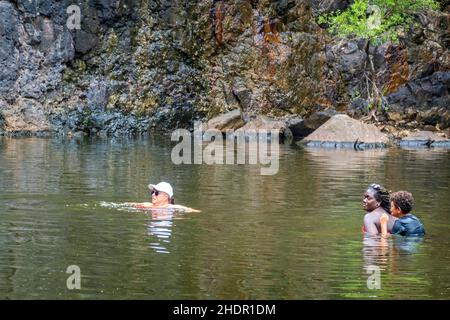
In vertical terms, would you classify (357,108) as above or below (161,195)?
above

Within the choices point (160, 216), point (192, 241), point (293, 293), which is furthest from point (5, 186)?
point (293, 293)

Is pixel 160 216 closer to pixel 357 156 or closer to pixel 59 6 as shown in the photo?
pixel 357 156

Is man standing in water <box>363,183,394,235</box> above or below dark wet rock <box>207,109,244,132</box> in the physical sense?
below

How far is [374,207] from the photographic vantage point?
16.2m

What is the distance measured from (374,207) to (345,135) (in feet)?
95.3

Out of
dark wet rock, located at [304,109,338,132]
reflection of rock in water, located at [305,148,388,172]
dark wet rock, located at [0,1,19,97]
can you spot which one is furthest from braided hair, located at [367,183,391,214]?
dark wet rock, located at [0,1,19,97]

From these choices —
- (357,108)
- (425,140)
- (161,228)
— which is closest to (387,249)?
(161,228)

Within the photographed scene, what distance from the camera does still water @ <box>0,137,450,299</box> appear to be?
1172 cm

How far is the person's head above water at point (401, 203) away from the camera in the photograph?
16094 millimetres

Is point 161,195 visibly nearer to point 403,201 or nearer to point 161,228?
point 161,228

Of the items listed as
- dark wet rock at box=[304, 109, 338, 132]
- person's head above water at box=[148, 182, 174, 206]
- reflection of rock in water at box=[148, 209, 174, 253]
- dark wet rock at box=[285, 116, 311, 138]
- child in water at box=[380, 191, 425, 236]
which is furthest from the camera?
dark wet rock at box=[285, 116, 311, 138]

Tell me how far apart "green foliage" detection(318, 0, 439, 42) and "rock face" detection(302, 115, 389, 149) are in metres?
6.62

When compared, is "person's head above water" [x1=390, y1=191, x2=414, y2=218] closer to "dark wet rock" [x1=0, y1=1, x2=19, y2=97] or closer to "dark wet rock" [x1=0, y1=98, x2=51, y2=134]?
"dark wet rock" [x1=0, y1=98, x2=51, y2=134]

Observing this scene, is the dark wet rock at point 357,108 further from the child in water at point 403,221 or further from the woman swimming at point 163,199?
the child in water at point 403,221
